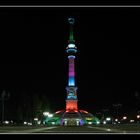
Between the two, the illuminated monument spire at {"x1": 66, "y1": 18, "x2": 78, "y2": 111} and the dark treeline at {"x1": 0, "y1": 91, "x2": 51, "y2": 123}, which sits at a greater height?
the illuminated monument spire at {"x1": 66, "y1": 18, "x2": 78, "y2": 111}

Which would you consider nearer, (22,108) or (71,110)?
(22,108)

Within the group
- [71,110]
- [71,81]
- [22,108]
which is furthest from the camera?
[71,81]

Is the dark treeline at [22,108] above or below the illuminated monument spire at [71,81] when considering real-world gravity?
below

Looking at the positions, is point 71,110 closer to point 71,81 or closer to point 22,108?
point 71,81

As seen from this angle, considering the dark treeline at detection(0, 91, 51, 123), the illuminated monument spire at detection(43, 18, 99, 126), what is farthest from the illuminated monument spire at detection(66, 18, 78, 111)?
the dark treeline at detection(0, 91, 51, 123)

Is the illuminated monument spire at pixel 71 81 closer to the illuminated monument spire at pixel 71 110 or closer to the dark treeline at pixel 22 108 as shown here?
the illuminated monument spire at pixel 71 110

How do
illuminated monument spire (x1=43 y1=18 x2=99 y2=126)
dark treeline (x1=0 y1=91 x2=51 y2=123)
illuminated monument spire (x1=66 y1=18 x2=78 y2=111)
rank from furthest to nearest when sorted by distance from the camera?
1. illuminated monument spire (x1=66 y1=18 x2=78 y2=111)
2. illuminated monument spire (x1=43 y1=18 x2=99 y2=126)
3. dark treeline (x1=0 y1=91 x2=51 y2=123)

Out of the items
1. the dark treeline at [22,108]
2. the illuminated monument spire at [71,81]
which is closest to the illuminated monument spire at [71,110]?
the illuminated monument spire at [71,81]

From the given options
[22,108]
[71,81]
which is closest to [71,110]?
[71,81]

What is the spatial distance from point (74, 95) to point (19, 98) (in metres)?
44.7

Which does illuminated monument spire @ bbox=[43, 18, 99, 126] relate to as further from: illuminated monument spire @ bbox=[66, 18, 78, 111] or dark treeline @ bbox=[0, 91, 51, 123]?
dark treeline @ bbox=[0, 91, 51, 123]

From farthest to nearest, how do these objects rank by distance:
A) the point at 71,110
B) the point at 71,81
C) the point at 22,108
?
the point at 71,81 → the point at 71,110 → the point at 22,108

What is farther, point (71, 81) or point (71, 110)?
point (71, 81)

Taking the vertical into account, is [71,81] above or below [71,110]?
above
